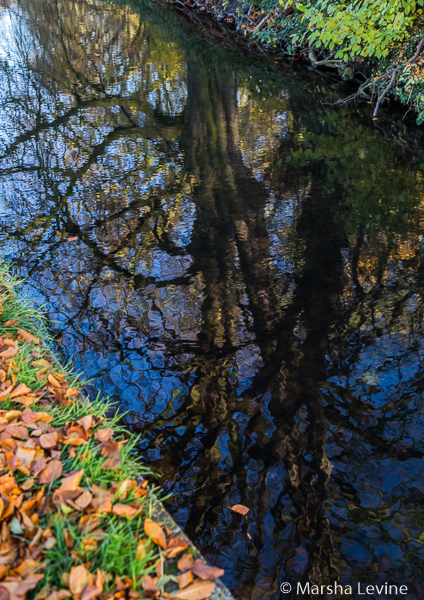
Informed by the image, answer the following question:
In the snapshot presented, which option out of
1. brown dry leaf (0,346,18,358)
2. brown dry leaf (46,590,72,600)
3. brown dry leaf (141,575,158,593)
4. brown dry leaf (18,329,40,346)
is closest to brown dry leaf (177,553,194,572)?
brown dry leaf (141,575,158,593)

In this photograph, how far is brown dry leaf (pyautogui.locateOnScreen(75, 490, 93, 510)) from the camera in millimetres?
1926

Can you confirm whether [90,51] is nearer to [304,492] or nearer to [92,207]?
[92,207]

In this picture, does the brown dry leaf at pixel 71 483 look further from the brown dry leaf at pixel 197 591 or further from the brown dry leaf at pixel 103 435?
the brown dry leaf at pixel 197 591

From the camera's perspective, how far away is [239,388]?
3533 millimetres

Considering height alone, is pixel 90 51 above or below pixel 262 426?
above

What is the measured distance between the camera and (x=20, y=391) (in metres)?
2.62

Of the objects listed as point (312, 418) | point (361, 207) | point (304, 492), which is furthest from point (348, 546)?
point (361, 207)

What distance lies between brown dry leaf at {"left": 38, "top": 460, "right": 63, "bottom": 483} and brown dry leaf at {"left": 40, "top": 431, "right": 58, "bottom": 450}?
0.45ft

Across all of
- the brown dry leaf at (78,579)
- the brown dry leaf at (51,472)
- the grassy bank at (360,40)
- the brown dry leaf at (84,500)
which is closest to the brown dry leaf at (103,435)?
the brown dry leaf at (51,472)

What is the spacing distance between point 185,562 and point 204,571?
8 cm

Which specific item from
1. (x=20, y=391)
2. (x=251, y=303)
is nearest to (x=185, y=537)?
(x=20, y=391)

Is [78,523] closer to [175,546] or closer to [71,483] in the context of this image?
[71,483]

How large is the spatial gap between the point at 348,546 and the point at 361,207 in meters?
4.61

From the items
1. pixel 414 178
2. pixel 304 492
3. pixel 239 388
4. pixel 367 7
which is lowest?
pixel 304 492
